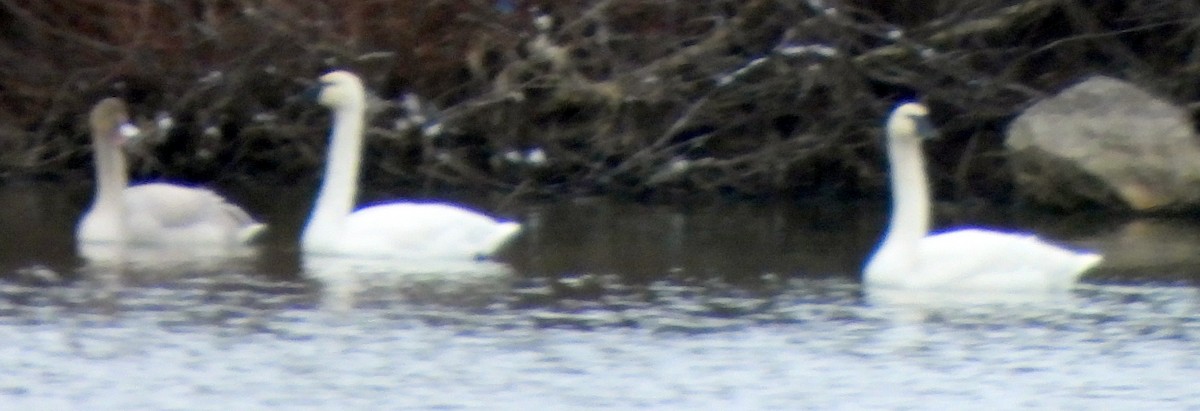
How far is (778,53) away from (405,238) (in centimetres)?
405

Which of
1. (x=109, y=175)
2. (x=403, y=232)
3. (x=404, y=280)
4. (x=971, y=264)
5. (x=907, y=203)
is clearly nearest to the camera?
(x=971, y=264)

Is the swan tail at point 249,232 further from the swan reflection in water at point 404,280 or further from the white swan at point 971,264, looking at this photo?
the white swan at point 971,264

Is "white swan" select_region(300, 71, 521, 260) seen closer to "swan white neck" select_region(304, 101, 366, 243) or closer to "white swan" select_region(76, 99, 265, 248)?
"swan white neck" select_region(304, 101, 366, 243)

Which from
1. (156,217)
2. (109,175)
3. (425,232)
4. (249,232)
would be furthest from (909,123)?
(109,175)

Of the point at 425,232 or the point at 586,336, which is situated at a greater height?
the point at 425,232

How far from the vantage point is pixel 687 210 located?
531 inches

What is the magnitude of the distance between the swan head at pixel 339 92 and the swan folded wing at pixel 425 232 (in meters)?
1.14

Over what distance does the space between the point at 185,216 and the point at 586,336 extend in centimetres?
433

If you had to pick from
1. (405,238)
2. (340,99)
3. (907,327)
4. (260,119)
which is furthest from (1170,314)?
(260,119)

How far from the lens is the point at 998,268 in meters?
9.24

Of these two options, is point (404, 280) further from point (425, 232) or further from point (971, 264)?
point (971, 264)

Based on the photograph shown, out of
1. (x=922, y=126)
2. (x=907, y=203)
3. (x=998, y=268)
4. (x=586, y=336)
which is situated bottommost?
(x=586, y=336)

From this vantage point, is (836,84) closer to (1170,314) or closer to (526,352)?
(1170,314)

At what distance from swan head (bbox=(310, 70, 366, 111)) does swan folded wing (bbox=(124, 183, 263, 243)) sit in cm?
73
